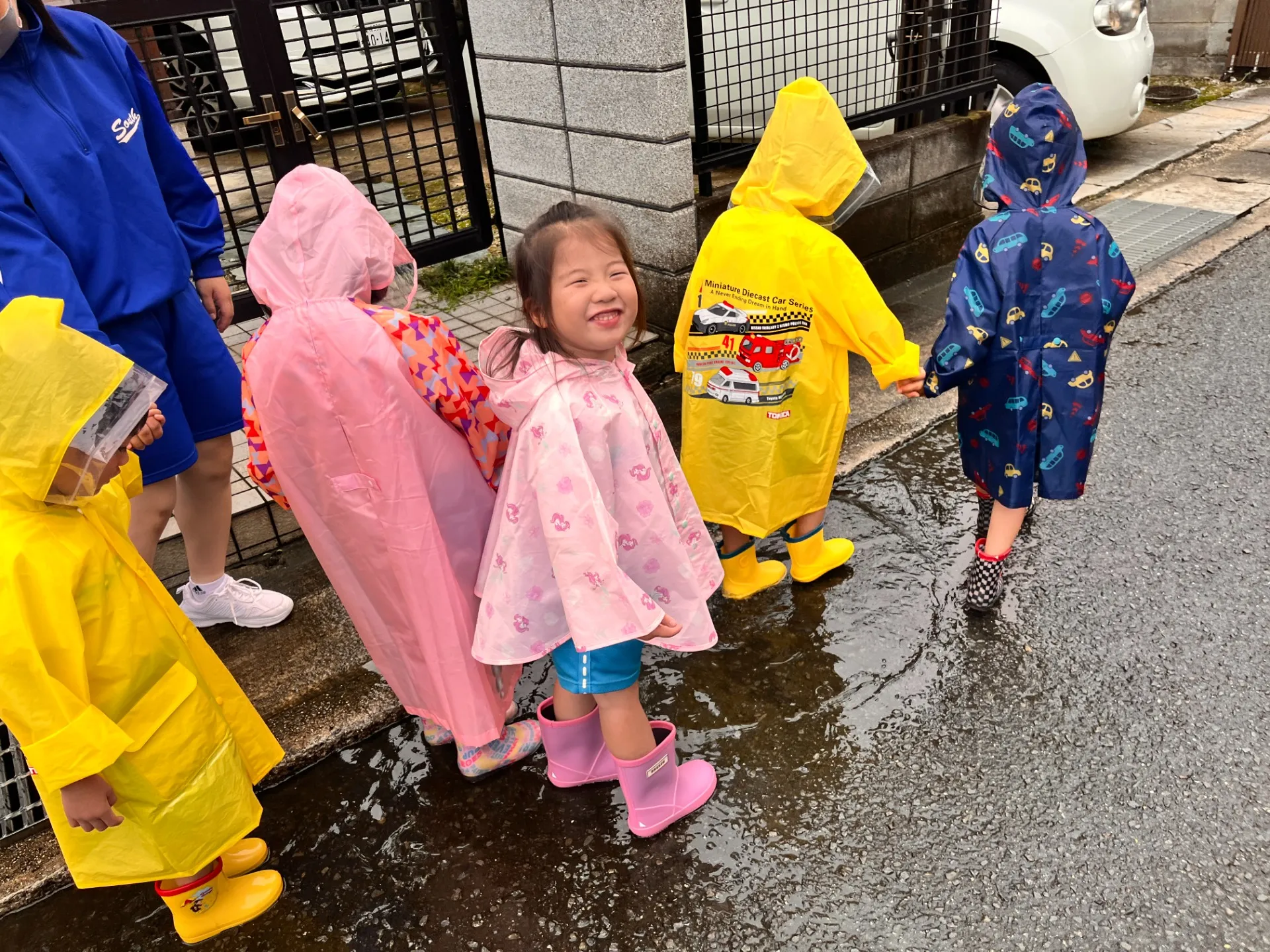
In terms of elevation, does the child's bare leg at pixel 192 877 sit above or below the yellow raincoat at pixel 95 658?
below

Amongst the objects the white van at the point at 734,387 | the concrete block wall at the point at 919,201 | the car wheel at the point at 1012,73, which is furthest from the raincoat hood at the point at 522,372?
the car wheel at the point at 1012,73

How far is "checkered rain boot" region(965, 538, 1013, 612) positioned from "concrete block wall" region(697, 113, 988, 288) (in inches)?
102

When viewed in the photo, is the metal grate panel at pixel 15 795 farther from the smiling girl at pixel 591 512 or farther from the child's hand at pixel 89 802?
the smiling girl at pixel 591 512

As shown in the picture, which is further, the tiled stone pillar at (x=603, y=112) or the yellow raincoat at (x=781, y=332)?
the tiled stone pillar at (x=603, y=112)

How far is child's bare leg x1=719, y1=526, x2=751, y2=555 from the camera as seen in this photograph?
3.03 metres

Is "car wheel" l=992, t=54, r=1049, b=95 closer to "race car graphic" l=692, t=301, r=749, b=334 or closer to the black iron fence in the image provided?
the black iron fence

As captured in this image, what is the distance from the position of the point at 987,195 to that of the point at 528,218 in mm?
2795

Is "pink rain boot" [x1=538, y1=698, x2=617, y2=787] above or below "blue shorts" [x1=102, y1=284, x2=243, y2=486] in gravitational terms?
below

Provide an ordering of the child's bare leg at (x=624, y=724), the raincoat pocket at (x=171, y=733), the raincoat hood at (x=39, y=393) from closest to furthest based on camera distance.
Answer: the raincoat hood at (x=39, y=393) → the raincoat pocket at (x=171, y=733) → the child's bare leg at (x=624, y=724)

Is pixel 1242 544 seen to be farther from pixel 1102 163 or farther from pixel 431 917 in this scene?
pixel 1102 163

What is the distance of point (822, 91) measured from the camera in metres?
2.60

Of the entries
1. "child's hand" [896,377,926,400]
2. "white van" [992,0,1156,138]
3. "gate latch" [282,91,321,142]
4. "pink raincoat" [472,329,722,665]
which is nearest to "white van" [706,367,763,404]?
"child's hand" [896,377,926,400]

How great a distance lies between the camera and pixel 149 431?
1.85 metres

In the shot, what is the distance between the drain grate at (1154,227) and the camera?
17.6 feet
